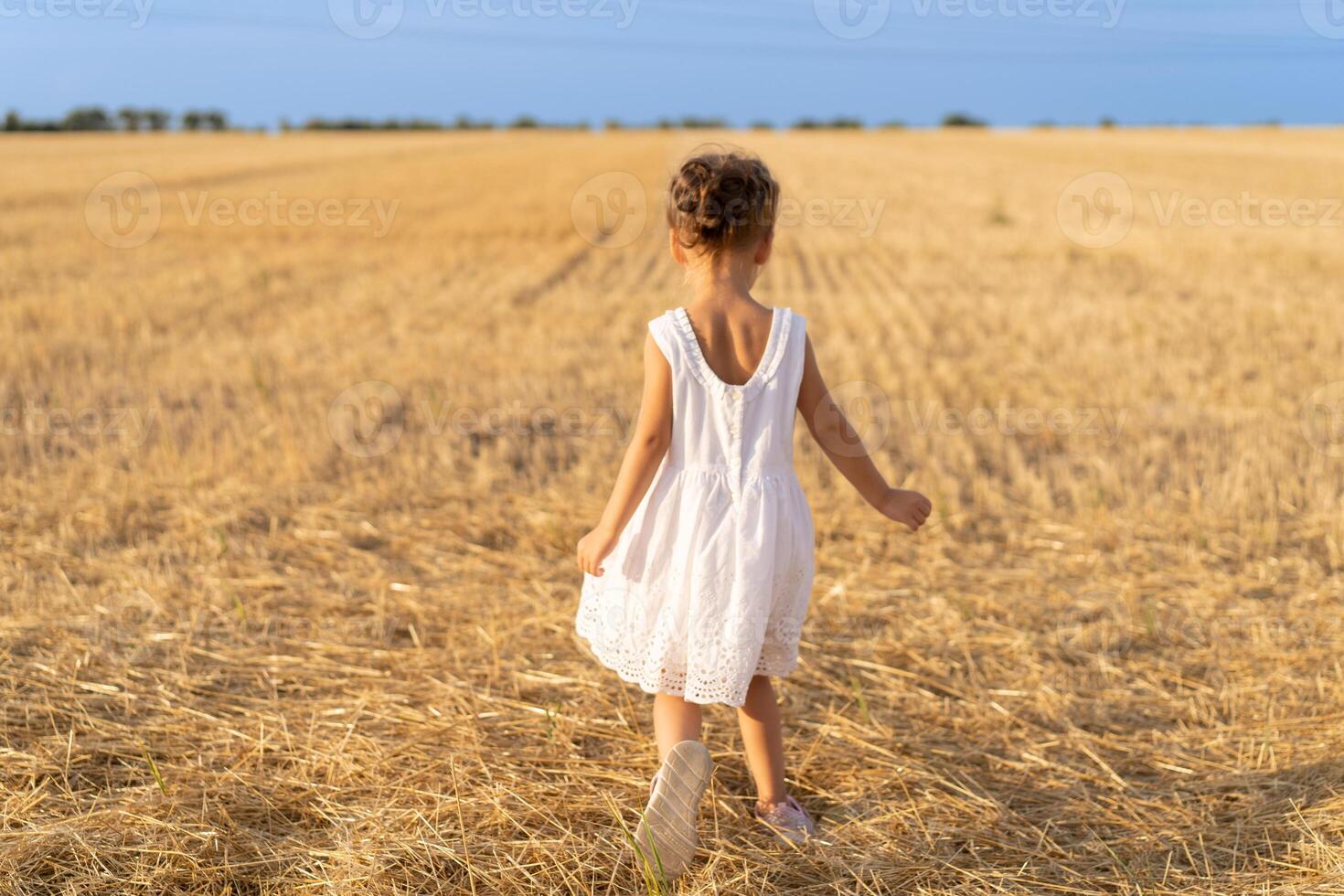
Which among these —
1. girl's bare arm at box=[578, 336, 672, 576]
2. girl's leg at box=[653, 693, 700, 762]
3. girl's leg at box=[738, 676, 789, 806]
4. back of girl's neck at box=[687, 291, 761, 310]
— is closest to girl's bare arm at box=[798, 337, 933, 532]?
back of girl's neck at box=[687, 291, 761, 310]

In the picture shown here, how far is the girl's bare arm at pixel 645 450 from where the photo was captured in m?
2.57

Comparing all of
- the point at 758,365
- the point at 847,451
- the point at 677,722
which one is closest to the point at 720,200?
the point at 758,365

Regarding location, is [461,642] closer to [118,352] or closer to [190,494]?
[190,494]

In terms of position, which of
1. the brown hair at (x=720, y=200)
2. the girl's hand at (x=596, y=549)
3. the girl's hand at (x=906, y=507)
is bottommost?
the girl's hand at (x=596, y=549)

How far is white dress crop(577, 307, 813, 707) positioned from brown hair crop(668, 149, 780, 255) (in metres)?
0.18

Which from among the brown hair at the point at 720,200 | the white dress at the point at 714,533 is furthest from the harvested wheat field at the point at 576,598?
the brown hair at the point at 720,200

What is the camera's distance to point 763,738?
2803 mm

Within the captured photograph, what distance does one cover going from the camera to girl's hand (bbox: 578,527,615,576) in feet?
8.63

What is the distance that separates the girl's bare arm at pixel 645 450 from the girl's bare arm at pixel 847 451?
32cm

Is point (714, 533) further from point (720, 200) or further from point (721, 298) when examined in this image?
point (720, 200)

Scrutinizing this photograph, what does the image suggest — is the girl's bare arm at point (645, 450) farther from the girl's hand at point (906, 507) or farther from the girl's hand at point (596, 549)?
the girl's hand at point (906, 507)

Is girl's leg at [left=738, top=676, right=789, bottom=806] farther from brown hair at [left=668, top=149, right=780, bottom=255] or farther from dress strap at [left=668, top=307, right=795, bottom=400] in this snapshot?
brown hair at [left=668, top=149, right=780, bottom=255]

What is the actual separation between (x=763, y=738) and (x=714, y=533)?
580 millimetres

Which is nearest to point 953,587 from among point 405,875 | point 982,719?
point 982,719
